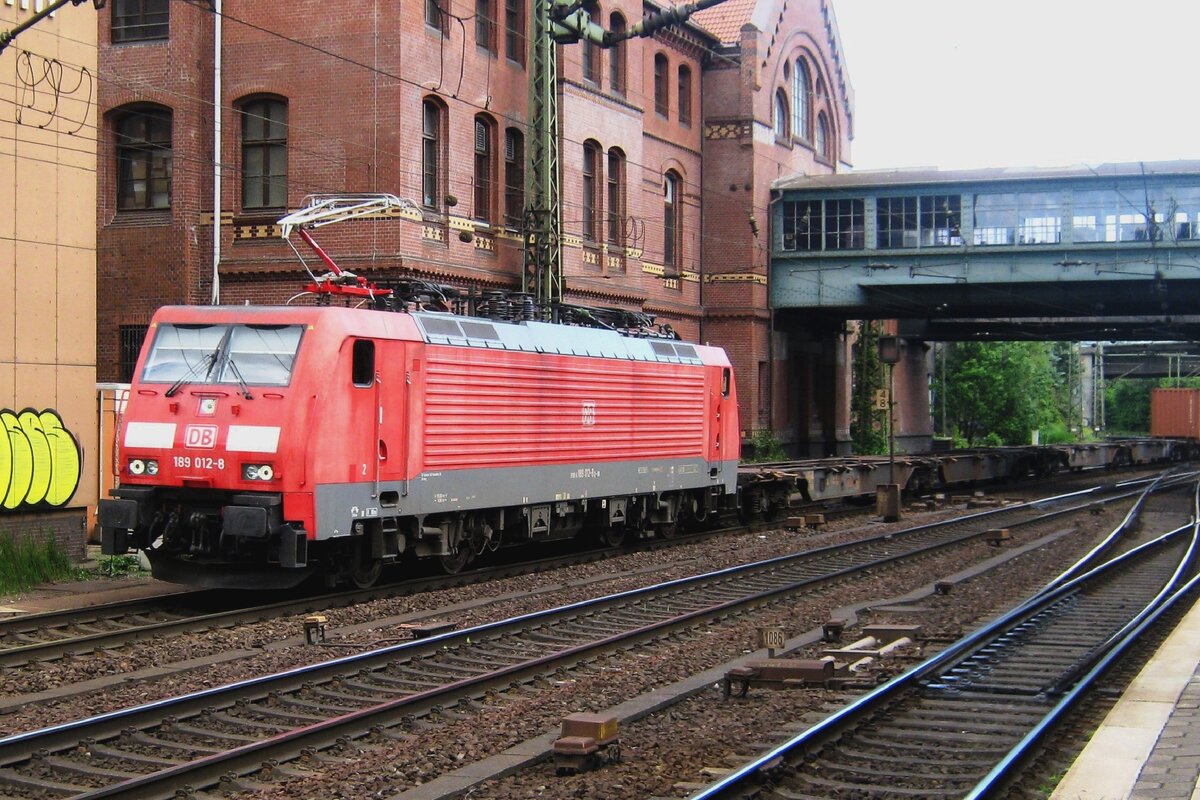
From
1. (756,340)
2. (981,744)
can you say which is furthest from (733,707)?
(756,340)

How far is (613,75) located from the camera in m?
33.5

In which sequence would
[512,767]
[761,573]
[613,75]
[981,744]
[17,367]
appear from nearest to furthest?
1. [512,767]
2. [981,744]
3. [17,367]
4. [761,573]
5. [613,75]

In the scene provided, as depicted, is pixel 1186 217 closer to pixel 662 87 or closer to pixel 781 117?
pixel 781 117

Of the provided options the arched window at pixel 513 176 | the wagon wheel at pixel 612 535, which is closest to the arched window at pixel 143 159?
the arched window at pixel 513 176

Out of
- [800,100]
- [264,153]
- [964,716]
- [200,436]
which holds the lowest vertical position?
[964,716]

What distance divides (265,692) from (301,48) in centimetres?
1861

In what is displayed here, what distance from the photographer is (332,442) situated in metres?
14.0

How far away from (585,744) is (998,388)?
54.5 metres

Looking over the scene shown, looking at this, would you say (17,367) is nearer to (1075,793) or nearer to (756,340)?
(1075,793)

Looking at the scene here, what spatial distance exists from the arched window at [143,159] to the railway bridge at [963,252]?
Answer: 19.4 meters

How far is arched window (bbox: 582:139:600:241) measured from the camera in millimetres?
32125

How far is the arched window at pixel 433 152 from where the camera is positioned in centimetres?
2638

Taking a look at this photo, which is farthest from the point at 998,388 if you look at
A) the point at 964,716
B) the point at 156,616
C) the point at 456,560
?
the point at 964,716

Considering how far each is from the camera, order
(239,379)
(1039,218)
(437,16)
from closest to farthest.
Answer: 1. (239,379)
2. (437,16)
3. (1039,218)
